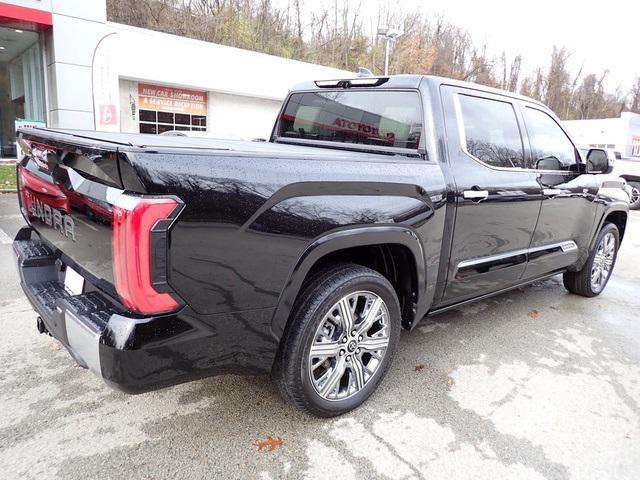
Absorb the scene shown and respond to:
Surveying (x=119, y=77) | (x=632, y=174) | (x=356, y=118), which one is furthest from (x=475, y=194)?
(x=119, y=77)

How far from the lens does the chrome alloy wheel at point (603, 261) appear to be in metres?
4.95

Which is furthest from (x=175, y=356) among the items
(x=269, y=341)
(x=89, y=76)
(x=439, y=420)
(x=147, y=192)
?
(x=89, y=76)

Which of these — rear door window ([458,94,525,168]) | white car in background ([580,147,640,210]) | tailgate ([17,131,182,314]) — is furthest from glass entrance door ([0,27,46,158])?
white car in background ([580,147,640,210])

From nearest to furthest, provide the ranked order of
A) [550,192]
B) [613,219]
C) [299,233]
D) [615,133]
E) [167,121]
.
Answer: [299,233]
[550,192]
[613,219]
[167,121]
[615,133]

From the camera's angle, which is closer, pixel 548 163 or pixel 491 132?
pixel 491 132

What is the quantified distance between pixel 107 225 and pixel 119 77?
15183 mm

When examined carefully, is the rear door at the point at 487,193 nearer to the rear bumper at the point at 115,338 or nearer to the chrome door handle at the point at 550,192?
the chrome door handle at the point at 550,192

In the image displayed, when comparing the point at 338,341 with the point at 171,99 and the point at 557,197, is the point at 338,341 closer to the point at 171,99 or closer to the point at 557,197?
the point at 557,197

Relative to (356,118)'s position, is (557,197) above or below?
below

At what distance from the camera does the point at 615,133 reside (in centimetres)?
3431

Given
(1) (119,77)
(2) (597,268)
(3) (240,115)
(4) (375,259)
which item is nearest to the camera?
(4) (375,259)

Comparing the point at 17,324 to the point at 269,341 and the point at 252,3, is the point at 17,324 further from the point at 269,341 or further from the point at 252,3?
the point at 252,3

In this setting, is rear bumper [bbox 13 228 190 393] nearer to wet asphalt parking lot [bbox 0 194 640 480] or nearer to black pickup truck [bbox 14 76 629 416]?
black pickup truck [bbox 14 76 629 416]

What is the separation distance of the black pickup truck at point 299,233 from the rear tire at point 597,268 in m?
1.09
